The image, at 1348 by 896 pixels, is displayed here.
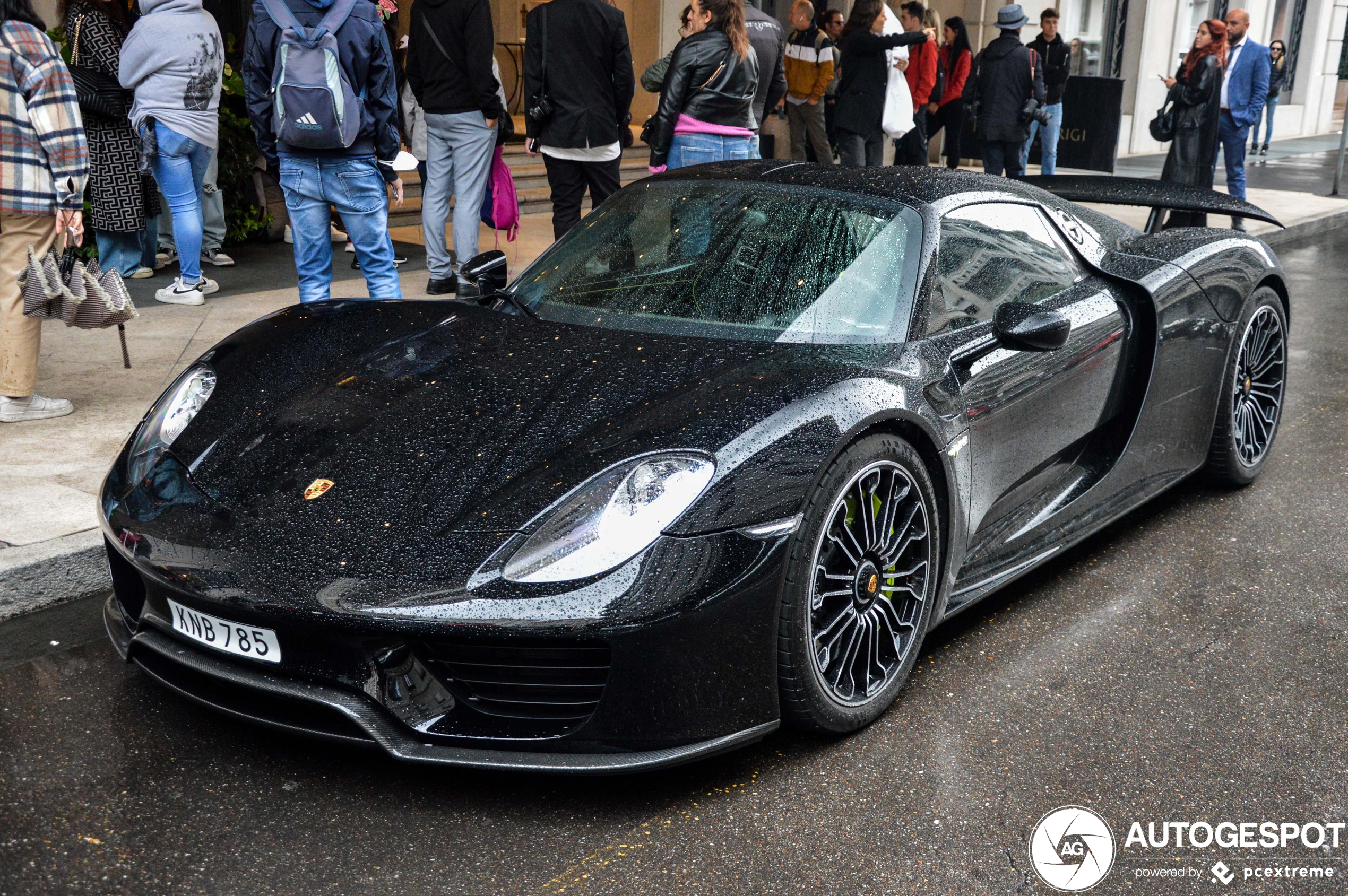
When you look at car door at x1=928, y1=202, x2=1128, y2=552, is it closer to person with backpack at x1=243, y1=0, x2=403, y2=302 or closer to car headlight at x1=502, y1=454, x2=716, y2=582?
car headlight at x1=502, y1=454, x2=716, y2=582

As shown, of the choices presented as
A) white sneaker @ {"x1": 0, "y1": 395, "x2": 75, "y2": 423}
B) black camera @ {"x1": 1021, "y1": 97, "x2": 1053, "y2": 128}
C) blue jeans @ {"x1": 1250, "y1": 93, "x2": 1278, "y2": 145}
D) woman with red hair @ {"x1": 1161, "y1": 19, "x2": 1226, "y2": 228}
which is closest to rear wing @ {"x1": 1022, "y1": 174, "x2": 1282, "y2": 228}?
white sneaker @ {"x1": 0, "y1": 395, "x2": 75, "y2": 423}

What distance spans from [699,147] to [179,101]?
2.83m

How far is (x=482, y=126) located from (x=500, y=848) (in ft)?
17.8

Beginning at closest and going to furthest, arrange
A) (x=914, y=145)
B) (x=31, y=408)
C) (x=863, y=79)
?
(x=31, y=408)
(x=863, y=79)
(x=914, y=145)

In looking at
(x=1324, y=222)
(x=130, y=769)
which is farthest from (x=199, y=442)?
(x=1324, y=222)

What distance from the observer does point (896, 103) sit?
10.5 m

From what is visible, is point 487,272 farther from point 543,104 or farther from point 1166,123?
point 1166,123

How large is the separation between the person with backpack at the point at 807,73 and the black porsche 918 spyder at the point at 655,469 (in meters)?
7.20

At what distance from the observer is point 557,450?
2.79 metres

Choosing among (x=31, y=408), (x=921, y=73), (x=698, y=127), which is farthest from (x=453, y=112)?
(x=921, y=73)

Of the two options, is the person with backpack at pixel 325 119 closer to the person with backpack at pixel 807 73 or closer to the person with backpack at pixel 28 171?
the person with backpack at pixel 28 171

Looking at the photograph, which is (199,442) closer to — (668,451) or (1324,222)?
(668,451)

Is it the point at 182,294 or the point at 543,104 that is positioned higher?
the point at 543,104

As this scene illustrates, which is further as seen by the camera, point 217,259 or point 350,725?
point 217,259
